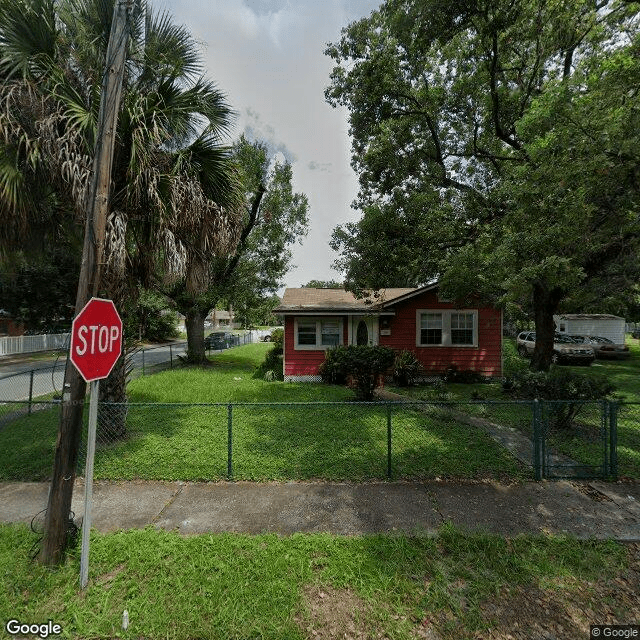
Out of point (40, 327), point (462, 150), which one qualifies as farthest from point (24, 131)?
point (40, 327)

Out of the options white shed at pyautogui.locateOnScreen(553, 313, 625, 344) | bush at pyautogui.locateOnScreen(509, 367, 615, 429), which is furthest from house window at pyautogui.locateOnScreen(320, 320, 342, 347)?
white shed at pyautogui.locateOnScreen(553, 313, 625, 344)

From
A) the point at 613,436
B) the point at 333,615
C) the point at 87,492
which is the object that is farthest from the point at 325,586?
the point at 613,436

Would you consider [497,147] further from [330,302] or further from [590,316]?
[590,316]

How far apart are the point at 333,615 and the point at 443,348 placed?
11513 mm

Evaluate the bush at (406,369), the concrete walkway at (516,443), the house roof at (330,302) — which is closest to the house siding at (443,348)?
the house roof at (330,302)

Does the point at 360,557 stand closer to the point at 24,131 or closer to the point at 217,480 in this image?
the point at 217,480

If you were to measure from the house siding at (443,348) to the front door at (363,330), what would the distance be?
404mm

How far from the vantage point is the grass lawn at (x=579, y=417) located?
5465mm

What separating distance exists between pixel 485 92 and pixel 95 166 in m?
11.3

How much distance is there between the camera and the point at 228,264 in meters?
16.5

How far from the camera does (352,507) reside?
4051 millimetres

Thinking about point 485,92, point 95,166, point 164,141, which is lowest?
point 95,166

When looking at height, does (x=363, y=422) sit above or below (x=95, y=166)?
below

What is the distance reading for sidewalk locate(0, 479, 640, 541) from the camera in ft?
12.0
